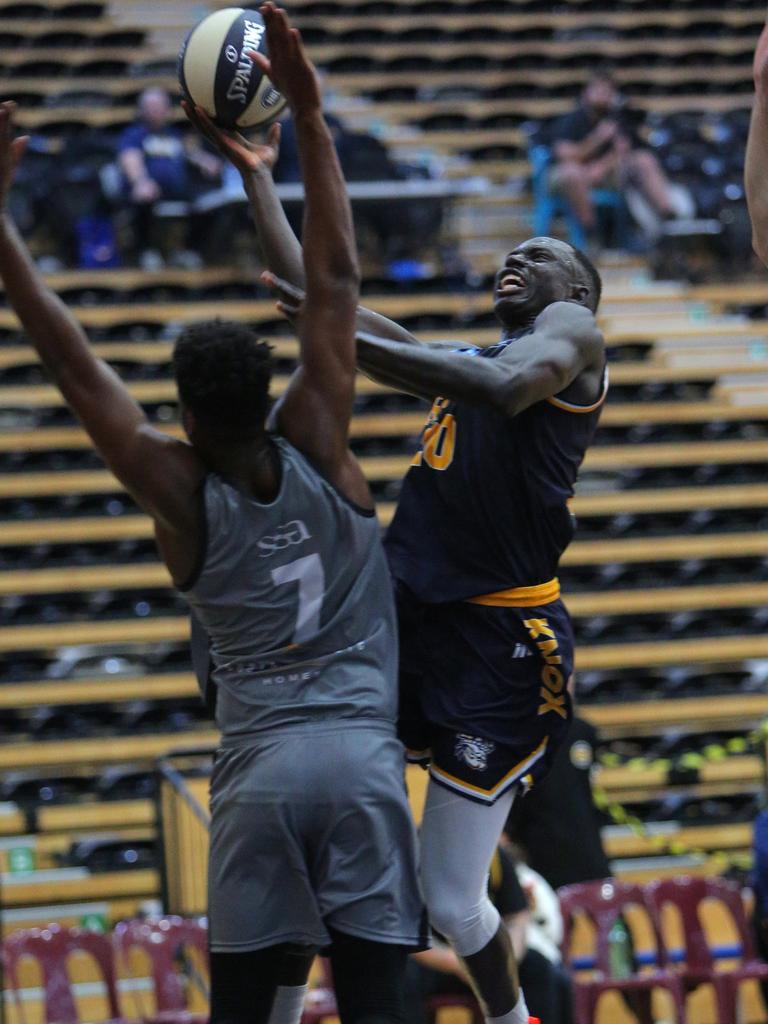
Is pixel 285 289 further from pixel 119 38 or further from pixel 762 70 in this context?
pixel 119 38

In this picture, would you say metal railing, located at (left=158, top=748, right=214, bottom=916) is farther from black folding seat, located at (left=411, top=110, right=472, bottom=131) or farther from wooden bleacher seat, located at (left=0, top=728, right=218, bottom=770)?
black folding seat, located at (left=411, top=110, right=472, bottom=131)

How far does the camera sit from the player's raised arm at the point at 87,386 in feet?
10.9

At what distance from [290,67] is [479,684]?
137 cm

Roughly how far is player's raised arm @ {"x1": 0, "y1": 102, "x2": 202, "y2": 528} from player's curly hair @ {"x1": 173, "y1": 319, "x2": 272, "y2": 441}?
11cm

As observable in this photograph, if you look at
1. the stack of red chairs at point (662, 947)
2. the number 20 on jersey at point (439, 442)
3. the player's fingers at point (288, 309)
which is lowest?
the stack of red chairs at point (662, 947)

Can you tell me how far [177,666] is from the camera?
33.8ft

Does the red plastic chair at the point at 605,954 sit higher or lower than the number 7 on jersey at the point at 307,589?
lower

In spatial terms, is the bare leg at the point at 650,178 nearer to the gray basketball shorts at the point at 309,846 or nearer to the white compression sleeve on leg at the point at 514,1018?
the white compression sleeve on leg at the point at 514,1018

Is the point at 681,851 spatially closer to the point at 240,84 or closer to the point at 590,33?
the point at 240,84

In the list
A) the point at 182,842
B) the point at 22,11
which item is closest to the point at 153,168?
the point at 22,11

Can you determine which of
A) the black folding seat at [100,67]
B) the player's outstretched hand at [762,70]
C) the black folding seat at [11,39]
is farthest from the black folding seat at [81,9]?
the player's outstretched hand at [762,70]

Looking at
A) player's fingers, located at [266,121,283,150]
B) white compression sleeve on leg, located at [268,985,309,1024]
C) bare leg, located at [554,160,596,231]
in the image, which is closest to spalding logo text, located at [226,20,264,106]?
player's fingers, located at [266,121,283,150]

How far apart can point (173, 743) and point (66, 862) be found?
0.88m

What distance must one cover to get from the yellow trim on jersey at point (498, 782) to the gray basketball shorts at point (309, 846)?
1.31 feet
